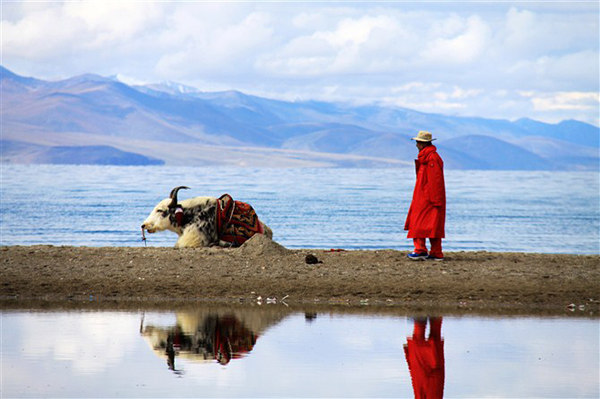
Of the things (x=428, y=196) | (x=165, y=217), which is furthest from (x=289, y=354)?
(x=165, y=217)

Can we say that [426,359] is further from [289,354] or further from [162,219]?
[162,219]

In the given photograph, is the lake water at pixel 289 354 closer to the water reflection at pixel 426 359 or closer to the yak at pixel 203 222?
the water reflection at pixel 426 359

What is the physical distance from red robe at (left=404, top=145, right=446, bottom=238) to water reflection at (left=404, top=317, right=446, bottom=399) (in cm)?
364

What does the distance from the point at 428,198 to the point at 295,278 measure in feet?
7.72

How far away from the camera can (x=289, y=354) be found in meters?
8.20

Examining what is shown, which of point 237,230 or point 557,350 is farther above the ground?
point 237,230

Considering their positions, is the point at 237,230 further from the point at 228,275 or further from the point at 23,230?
the point at 23,230

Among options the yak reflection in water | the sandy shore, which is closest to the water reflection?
the yak reflection in water

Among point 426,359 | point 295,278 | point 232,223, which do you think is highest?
point 232,223

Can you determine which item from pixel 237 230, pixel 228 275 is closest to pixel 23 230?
pixel 237 230

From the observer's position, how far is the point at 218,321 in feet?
32.5

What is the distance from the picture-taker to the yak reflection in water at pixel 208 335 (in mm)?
8141

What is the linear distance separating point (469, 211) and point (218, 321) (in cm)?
4193

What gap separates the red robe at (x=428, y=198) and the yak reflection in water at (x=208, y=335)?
13.0 ft
